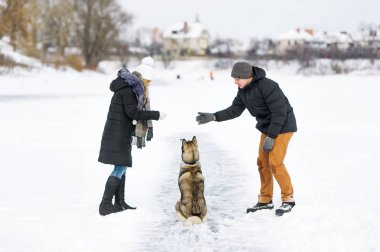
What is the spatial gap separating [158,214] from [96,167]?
327 centimetres

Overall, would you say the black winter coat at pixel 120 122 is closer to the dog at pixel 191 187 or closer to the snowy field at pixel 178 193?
the dog at pixel 191 187

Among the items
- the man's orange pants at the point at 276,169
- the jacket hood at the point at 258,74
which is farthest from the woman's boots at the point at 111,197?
the jacket hood at the point at 258,74

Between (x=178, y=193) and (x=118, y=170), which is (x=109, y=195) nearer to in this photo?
(x=118, y=170)

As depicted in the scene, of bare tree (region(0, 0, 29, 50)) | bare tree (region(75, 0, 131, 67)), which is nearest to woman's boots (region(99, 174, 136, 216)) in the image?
bare tree (region(0, 0, 29, 50))

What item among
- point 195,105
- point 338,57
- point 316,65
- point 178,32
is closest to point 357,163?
point 195,105

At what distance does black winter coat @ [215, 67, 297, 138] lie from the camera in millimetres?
5918

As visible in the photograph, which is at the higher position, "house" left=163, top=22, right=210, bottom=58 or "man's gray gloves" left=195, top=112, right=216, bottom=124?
"house" left=163, top=22, right=210, bottom=58

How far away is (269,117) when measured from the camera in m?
6.11

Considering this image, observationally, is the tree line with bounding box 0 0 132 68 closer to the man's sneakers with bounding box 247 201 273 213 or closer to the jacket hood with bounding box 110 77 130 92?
the jacket hood with bounding box 110 77 130 92

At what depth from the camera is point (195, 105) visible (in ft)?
75.6

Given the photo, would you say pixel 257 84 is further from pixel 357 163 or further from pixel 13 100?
pixel 13 100

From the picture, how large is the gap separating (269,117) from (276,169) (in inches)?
23.5

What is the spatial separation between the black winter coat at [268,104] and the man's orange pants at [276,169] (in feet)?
0.44

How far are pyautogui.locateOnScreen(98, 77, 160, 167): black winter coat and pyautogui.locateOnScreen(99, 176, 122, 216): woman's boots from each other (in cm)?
28
